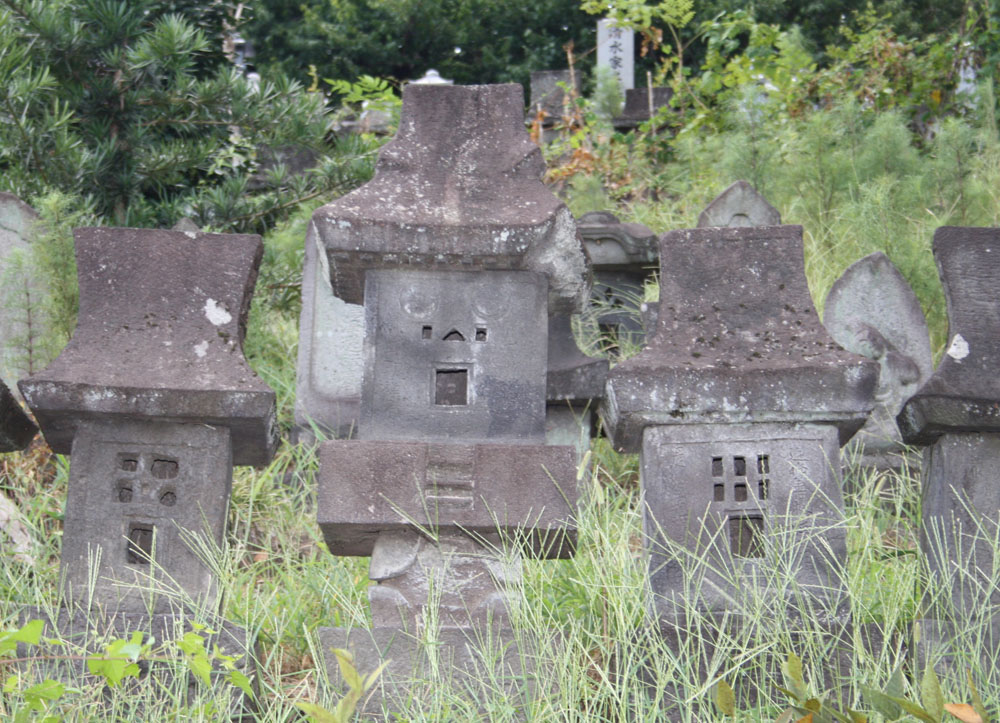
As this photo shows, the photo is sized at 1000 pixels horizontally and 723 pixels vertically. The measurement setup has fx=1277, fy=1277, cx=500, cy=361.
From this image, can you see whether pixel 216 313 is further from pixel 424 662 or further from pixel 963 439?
pixel 963 439

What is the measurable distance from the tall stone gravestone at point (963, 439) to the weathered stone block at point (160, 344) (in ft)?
5.50

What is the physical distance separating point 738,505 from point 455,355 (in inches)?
31.6

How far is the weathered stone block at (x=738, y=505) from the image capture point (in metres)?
3.09

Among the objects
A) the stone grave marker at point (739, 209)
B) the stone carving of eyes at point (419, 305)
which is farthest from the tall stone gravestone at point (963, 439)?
the stone grave marker at point (739, 209)

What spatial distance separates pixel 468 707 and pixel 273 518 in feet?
6.37

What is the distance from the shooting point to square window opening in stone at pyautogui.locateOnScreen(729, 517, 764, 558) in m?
3.17

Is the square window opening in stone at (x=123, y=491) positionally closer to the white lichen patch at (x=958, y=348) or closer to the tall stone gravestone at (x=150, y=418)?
the tall stone gravestone at (x=150, y=418)

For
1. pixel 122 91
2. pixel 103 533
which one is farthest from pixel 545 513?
pixel 122 91

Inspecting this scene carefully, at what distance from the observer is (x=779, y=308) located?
3.29 m

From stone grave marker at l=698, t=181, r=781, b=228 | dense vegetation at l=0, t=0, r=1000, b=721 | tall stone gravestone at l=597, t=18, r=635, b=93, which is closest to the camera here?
dense vegetation at l=0, t=0, r=1000, b=721

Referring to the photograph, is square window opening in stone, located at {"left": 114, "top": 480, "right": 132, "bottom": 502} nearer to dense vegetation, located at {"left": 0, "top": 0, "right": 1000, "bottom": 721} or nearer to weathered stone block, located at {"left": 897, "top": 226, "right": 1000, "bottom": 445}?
dense vegetation, located at {"left": 0, "top": 0, "right": 1000, "bottom": 721}

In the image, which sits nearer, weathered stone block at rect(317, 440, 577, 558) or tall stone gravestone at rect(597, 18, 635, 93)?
weathered stone block at rect(317, 440, 577, 558)

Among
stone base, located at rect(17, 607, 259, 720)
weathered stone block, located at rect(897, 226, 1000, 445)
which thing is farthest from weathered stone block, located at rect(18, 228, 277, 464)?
weathered stone block, located at rect(897, 226, 1000, 445)

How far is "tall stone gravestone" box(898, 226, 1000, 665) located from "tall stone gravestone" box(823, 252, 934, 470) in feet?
4.14
